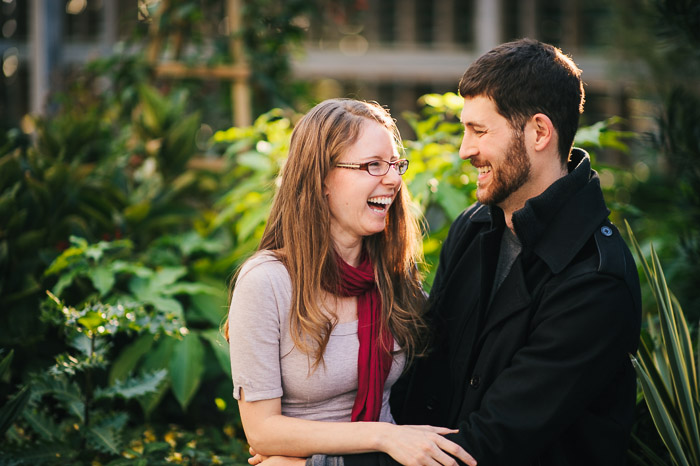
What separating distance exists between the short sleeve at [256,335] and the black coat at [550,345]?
41 cm

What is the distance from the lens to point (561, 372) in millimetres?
1906

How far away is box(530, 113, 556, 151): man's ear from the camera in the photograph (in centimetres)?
216

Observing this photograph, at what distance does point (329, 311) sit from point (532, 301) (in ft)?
2.16

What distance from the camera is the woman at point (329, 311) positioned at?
1998 millimetres

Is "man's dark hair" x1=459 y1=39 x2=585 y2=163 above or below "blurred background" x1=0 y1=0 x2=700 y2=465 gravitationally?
above

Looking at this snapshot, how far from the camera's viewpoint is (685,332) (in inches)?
94.6

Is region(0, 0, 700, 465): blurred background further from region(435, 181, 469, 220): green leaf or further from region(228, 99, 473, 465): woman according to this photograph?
region(228, 99, 473, 465): woman

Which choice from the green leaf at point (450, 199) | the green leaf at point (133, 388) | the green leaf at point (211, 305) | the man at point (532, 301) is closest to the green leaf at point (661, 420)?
the man at point (532, 301)

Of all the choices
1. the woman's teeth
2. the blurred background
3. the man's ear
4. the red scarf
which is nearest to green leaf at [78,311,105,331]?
the blurred background

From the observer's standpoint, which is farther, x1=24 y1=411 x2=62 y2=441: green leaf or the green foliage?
x1=24 y1=411 x2=62 y2=441: green leaf

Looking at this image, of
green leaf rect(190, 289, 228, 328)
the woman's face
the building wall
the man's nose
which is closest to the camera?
the woman's face

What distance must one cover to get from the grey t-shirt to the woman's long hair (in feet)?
0.13

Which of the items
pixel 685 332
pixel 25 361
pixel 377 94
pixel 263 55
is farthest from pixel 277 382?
pixel 377 94

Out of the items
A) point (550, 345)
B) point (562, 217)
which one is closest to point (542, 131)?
point (562, 217)
